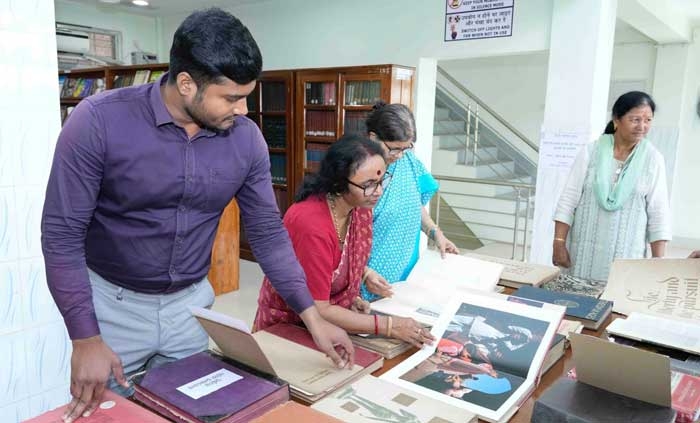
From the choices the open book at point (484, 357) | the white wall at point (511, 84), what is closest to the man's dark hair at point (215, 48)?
the open book at point (484, 357)

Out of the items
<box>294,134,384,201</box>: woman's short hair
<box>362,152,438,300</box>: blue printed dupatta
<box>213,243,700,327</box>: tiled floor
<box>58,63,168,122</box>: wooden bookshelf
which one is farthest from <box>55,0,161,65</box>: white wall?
<box>294,134,384,201</box>: woman's short hair

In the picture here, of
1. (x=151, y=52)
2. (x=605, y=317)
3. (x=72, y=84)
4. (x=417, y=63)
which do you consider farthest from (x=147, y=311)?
(x=151, y=52)

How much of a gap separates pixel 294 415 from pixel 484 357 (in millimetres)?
457

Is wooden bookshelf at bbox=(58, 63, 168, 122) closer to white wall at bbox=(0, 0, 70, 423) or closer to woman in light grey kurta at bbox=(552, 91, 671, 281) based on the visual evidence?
white wall at bbox=(0, 0, 70, 423)

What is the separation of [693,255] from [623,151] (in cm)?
64

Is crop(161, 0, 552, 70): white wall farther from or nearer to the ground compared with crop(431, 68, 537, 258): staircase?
farther from the ground

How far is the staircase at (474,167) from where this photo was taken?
20.3ft

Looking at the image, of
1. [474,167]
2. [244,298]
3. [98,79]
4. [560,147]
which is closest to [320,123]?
[244,298]

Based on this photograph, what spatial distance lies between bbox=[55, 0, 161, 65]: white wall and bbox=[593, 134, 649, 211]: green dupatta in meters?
5.52

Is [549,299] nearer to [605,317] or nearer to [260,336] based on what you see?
[605,317]

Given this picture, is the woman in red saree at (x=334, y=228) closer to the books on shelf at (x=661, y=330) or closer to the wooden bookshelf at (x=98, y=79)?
the books on shelf at (x=661, y=330)

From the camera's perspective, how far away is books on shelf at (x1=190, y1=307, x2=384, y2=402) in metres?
0.90

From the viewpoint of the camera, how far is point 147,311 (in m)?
1.25

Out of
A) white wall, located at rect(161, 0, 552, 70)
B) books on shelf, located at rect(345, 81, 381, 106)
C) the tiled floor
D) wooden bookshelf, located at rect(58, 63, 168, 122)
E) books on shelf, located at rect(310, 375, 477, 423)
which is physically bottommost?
the tiled floor
